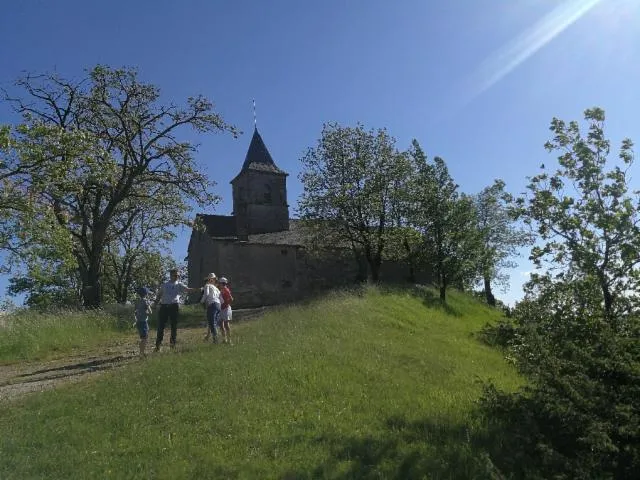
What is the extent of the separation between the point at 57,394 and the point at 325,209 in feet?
63.2

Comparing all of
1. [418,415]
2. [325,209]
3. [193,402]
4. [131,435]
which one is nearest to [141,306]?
[193,402]

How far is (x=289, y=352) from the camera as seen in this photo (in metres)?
11.4

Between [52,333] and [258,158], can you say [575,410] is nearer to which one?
[52,333]

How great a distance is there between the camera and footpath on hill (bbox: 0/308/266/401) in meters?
11.0

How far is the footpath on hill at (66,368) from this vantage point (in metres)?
11.0

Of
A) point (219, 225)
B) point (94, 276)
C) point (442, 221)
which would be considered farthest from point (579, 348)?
point (219, 225)

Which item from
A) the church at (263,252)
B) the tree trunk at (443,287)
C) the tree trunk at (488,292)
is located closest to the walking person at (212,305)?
the church at (263,252)

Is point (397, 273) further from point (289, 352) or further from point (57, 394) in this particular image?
point (57, 394)

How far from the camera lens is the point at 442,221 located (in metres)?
28.1

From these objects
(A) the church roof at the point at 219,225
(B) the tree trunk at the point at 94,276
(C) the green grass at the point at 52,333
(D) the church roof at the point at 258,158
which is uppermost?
(D) the church roof at the point at 258,158

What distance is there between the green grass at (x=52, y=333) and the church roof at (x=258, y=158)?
22.2 m

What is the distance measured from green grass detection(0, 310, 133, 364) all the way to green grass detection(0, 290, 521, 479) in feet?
20.7

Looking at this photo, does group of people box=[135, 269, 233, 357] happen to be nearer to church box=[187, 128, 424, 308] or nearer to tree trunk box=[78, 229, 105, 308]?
tree trunk box=[78, 229, 105, 308]

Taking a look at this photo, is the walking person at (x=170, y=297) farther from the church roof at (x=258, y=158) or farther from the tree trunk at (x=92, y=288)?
the church roof at (x=258, y=158)
